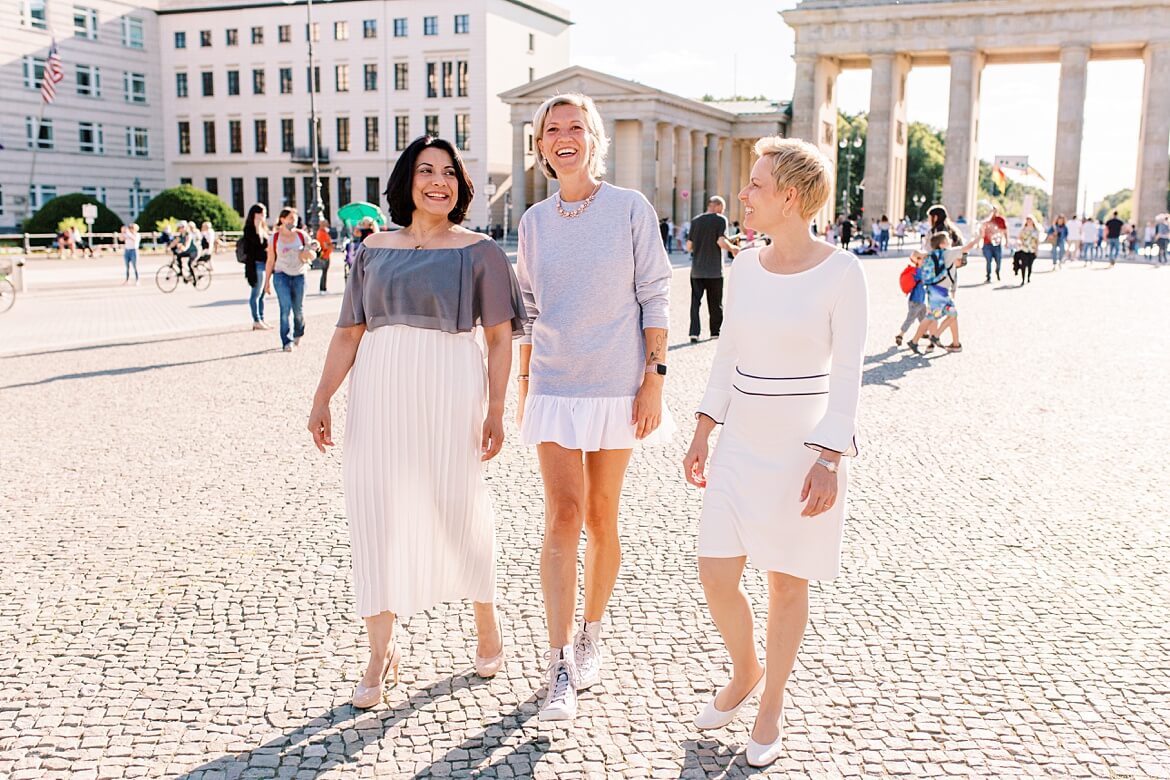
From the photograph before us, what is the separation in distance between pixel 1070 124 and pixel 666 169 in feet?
80.0

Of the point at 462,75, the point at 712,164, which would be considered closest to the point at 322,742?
the point at 462,75

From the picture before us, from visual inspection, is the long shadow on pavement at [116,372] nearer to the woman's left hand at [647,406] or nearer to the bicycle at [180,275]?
the woman's left hand at [647,406]

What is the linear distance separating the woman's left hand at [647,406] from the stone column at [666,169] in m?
73.7

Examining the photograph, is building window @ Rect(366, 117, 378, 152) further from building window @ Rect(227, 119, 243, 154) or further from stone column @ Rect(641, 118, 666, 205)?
stone column @ Rect(641, 118, 666, 205)

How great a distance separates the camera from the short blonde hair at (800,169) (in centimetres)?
386

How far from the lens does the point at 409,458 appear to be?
14.6 ft

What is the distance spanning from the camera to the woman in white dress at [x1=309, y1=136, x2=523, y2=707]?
4426 millimetres

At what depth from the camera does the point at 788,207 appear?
386 centimetres

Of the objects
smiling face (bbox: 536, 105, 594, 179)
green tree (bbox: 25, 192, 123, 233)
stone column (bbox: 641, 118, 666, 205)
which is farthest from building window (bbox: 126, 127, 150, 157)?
smiling face (bbox: 536, 105, 594, 179)

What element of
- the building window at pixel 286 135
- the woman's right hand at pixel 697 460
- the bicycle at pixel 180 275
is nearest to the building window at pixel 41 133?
the building window at pixel 286 135

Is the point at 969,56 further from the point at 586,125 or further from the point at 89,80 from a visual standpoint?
the point at 586,125

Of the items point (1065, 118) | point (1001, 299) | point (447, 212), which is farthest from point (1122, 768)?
point (1065, 118)

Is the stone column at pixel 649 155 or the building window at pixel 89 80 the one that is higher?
the building window at pixel 89 80

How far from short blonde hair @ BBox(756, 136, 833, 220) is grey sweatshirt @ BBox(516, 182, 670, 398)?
28.2 inches
